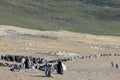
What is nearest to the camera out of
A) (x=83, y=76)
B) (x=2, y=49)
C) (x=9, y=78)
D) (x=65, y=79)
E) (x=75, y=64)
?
(x=9, y=78)

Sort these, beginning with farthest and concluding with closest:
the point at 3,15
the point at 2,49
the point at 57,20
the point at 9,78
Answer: the point at 57,20
the point at 3,15
the point at 2,49
the point at 9,78

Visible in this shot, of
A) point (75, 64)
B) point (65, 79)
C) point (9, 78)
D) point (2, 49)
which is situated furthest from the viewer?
point (2, 49)

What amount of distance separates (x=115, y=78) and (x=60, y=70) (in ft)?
13.7

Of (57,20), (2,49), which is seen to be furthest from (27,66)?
(57,20)

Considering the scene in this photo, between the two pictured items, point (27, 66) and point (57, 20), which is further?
point (57, 20)

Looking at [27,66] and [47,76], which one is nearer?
[47,76]

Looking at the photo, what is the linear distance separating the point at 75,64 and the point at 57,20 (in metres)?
131

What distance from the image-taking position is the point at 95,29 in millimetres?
178500

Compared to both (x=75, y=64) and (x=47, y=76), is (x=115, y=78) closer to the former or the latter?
(x=47, y=76)

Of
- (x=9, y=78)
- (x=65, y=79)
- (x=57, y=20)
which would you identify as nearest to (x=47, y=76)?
(x=65, y=79)

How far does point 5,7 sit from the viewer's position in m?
192

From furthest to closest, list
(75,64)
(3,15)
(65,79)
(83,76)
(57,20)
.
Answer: (57,20) < (3,15) < (75,64) < (83,76) < (65,79)

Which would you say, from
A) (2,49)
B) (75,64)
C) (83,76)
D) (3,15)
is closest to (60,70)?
(83,76)

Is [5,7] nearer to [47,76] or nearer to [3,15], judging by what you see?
[3,15]
